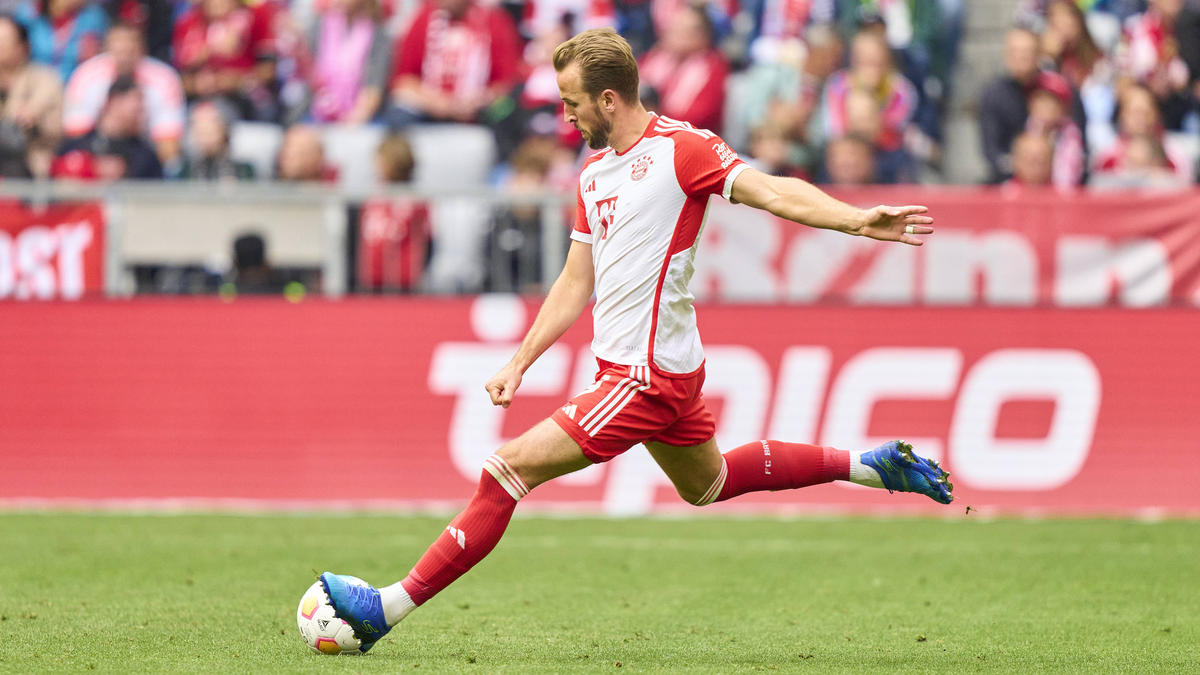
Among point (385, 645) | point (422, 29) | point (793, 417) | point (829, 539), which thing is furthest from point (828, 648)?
point (422, 29)

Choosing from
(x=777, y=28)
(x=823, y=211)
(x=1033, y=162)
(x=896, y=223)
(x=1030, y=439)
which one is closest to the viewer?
(x=896, y=223)

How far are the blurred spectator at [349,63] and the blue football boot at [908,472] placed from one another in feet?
32.5

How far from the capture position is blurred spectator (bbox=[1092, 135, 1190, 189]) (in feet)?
43.2

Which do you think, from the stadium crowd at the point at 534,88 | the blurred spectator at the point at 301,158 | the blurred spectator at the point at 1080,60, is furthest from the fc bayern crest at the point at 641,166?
the blurred spectator at the point at 1080,60

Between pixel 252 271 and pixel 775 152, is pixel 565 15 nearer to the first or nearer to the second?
pixel 775 152

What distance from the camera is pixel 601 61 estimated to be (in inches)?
228

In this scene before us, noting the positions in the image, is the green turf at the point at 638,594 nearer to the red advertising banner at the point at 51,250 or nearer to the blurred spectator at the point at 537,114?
the red advertising banner at the point at 51,250

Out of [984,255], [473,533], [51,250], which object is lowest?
[473,533]

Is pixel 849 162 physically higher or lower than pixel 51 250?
higher

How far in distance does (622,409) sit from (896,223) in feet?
4.05

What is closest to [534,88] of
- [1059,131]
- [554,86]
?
[554,86]

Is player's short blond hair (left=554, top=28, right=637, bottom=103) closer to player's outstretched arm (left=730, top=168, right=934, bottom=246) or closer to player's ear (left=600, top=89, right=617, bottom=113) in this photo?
player's ear (left=600, top=89, right=617, bottom=113)

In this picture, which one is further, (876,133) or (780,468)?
(876,133)

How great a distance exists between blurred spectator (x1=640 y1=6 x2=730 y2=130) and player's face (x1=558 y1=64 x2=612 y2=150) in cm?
855
